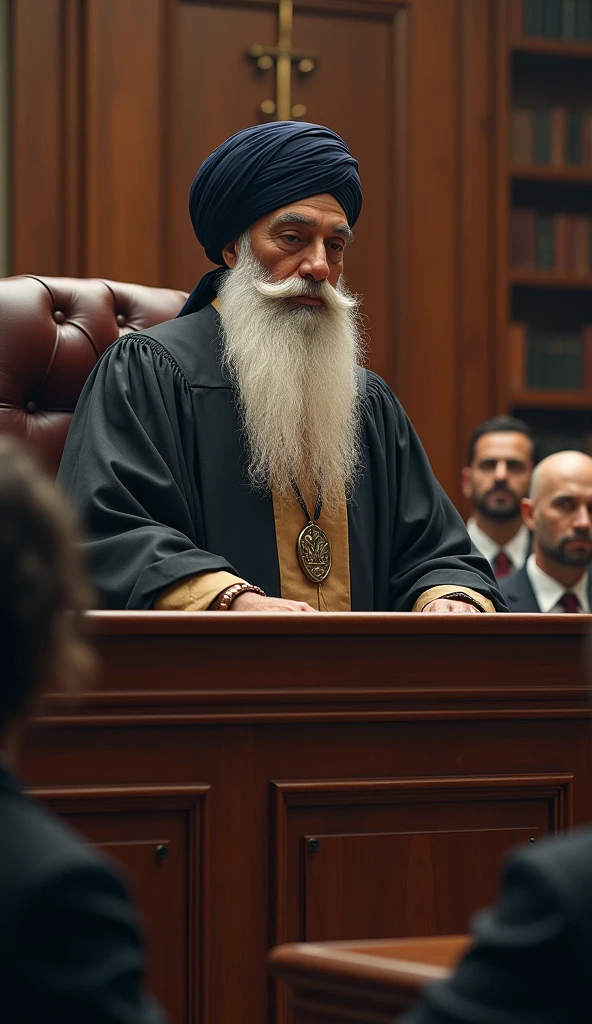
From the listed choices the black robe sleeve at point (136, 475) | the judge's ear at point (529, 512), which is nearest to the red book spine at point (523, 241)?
the judge's ear at point (529, 512)

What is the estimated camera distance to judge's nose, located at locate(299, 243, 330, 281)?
11.8 feet

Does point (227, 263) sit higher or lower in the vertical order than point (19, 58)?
lower

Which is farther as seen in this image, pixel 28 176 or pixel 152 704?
pixel 28 176

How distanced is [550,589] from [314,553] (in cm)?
232

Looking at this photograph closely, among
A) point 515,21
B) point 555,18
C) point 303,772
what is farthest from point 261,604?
point 555,18

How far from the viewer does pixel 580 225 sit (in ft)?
23.5

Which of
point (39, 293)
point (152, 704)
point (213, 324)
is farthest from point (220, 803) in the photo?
point (39, 293)

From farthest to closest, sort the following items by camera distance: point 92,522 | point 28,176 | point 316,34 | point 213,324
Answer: point 316,34 < point 28,176 < point 213,324 < point 92,522

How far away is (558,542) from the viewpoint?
5570 mm

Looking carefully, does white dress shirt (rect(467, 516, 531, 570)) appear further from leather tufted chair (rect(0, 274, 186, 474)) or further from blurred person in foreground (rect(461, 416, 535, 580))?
leather tufted chair (rect(0, 274, 186, 474))

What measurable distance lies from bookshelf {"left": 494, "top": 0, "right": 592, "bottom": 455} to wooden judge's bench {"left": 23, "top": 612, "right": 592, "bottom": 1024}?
14.0 ft

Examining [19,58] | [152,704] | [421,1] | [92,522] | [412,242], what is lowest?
[152,704]

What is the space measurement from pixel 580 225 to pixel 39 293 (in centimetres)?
400

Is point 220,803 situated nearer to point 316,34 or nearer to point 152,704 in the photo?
point 152,704
